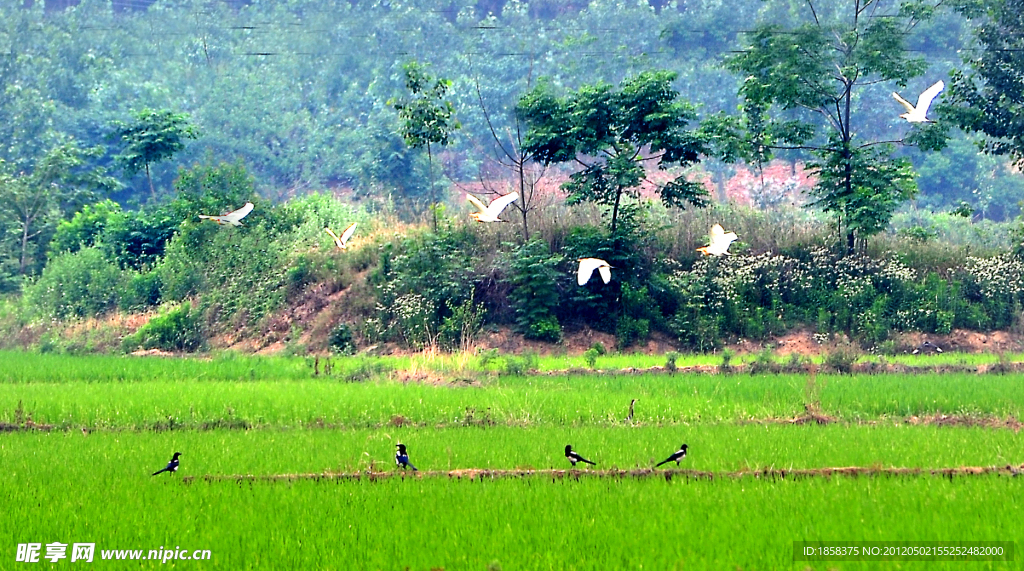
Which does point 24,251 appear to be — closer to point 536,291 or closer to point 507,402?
point 536,291

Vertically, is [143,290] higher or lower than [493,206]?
lower

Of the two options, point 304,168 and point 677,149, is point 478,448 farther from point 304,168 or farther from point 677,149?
point 304,168

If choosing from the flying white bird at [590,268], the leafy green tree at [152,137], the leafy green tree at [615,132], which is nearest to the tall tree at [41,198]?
the leafy green tree at [152,137]

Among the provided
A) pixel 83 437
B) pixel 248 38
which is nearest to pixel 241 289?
pixel 83 437

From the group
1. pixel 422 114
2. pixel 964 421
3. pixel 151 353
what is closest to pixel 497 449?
pixel 964 421

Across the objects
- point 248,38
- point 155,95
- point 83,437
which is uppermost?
point 248,38

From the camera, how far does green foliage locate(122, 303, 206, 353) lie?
18.5 metres

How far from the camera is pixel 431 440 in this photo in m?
8.70

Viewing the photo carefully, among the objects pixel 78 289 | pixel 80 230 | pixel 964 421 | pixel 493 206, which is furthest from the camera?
pixel 80 230

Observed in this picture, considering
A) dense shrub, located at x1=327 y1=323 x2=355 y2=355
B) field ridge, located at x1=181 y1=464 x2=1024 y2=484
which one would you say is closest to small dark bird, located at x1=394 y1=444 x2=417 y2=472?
field ridge, located at x1=181 y1=464 x2=1024 y2=484

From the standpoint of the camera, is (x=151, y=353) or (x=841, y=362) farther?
(x=151, y=353)

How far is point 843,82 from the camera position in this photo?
57.8 feet

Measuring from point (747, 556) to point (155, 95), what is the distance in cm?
3319

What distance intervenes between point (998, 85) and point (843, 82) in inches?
99.4
